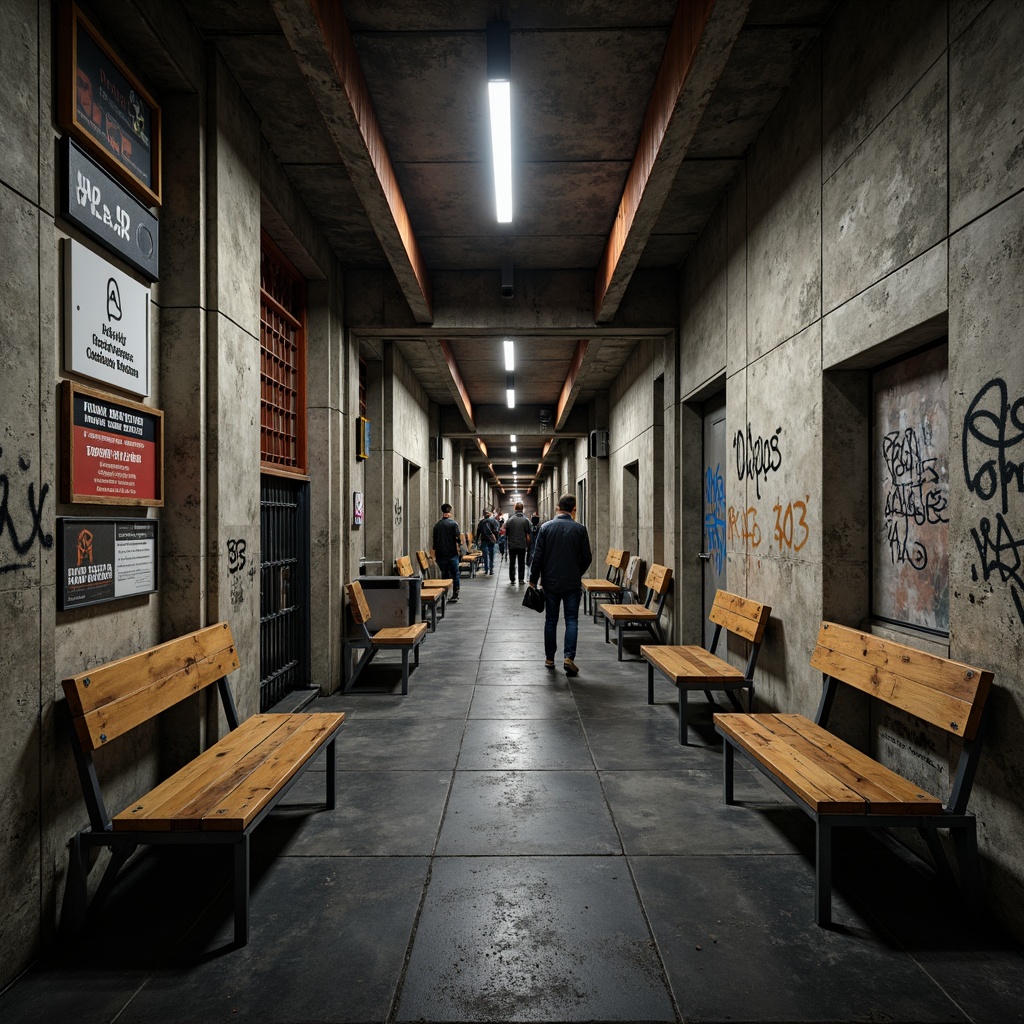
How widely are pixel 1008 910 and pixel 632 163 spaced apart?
5.05 m

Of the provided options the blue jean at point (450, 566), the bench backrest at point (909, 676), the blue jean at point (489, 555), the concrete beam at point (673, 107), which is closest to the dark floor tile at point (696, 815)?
the bench backrest at point (909, 676)

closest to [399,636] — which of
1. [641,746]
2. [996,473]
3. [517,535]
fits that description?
[641,746]

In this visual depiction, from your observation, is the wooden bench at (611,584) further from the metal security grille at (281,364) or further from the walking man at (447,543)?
the metal security grille at (281,364)

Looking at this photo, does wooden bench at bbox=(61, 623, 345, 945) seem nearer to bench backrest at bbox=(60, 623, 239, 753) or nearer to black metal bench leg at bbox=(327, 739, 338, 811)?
bench backrest at bbox=(60, 623, 239, 753)

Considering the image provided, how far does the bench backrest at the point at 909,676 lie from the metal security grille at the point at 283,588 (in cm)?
406

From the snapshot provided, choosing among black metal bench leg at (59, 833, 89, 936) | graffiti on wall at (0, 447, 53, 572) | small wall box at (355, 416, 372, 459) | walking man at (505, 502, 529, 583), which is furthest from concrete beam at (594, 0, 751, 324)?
walking man at (505, 502, 529, 583)

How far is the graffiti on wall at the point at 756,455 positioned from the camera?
4.64 meters

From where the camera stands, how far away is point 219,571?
11.9 feet

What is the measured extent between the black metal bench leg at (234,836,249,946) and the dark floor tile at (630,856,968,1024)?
156 cm

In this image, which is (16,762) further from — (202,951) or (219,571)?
(219,571)

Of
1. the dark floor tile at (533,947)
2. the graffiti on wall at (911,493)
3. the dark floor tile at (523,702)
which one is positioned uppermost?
the graffiti on wall at (911,493)

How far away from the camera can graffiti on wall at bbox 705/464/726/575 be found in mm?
6215

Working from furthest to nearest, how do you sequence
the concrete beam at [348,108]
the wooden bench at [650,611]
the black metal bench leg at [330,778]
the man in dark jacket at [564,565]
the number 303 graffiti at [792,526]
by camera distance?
the wooden bench at [650,611], the man in dark jacket at [564,565], the number 303 graffiti at [792,526], the black metal bench leg at [330,778], the concrete beam at [348,108]

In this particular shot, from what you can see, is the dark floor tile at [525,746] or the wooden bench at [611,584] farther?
the wooden bench at [611,584]
